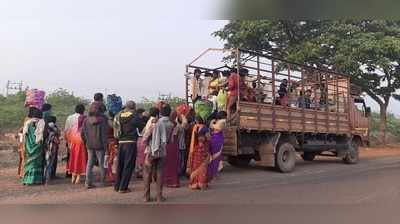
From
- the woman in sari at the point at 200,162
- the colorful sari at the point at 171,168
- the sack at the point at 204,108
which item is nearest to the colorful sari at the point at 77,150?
the colorful sari at the point at 171,168

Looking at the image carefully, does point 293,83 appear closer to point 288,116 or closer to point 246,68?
point 288,116

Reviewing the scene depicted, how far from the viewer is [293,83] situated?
11883 millimetres

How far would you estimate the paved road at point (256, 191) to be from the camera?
6.88m

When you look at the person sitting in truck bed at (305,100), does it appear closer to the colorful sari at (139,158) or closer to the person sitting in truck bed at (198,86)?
the person sitting in truck bed at (198,86)

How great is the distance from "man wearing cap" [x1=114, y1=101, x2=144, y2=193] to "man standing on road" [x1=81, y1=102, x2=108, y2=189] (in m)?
0.39

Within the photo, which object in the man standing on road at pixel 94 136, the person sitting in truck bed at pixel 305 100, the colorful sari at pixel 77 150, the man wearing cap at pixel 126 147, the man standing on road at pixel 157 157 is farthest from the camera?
the person sitting in truck bed at pixel 305 100

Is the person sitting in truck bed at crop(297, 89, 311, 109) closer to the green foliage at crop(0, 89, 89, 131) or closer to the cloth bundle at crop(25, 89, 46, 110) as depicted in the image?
the cloth bundle at crop(25, 89, 46, 110)

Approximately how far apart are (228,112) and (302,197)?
3.21 meters

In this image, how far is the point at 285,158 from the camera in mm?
11164

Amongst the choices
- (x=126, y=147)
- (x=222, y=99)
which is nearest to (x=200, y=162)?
(x=126, y=147)

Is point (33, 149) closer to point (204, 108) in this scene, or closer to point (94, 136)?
point (94, 136)

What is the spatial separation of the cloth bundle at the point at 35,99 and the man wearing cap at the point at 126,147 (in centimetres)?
224

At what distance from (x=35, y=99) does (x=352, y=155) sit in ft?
31.3

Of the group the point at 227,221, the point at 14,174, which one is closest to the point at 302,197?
the point at 227,221
